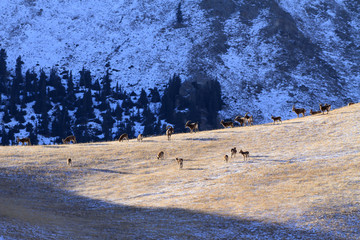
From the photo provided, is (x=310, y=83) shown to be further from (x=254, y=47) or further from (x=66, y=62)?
(x=66, y=62)

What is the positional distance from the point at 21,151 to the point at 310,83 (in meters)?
92.7

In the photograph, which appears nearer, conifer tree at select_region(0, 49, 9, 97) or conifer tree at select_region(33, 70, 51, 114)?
conifer tree at select_region(33, 70, 51, 114)

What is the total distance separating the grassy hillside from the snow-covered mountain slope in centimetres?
6104

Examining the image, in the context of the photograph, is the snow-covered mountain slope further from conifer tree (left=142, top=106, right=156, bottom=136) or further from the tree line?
conifer tree (left=142, top=106, right=156, bottom=136)

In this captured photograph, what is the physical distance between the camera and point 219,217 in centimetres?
2497

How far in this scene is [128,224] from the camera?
24.3 m

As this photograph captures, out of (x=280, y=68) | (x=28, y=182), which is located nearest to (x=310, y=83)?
(x=280, y=68)

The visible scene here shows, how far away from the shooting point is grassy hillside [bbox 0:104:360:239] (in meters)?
23.2

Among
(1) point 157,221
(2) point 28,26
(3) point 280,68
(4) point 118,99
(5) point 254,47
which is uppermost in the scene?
(2) point 28,26

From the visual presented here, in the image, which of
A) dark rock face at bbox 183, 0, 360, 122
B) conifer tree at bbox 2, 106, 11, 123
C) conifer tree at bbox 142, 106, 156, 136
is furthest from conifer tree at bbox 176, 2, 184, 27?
conifer tree at bbox 2, 106, 11, 123

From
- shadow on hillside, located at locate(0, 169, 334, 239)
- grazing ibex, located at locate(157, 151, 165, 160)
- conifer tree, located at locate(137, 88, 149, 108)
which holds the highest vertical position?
conifer tree, located at locate(137, 88, 149, 108)

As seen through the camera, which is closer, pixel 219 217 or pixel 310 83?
pixel 219 217

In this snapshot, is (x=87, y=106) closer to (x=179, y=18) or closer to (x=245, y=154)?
(x=179, y=18)

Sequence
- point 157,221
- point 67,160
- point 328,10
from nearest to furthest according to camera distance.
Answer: point 157,221
point 67,160
point 328,10
